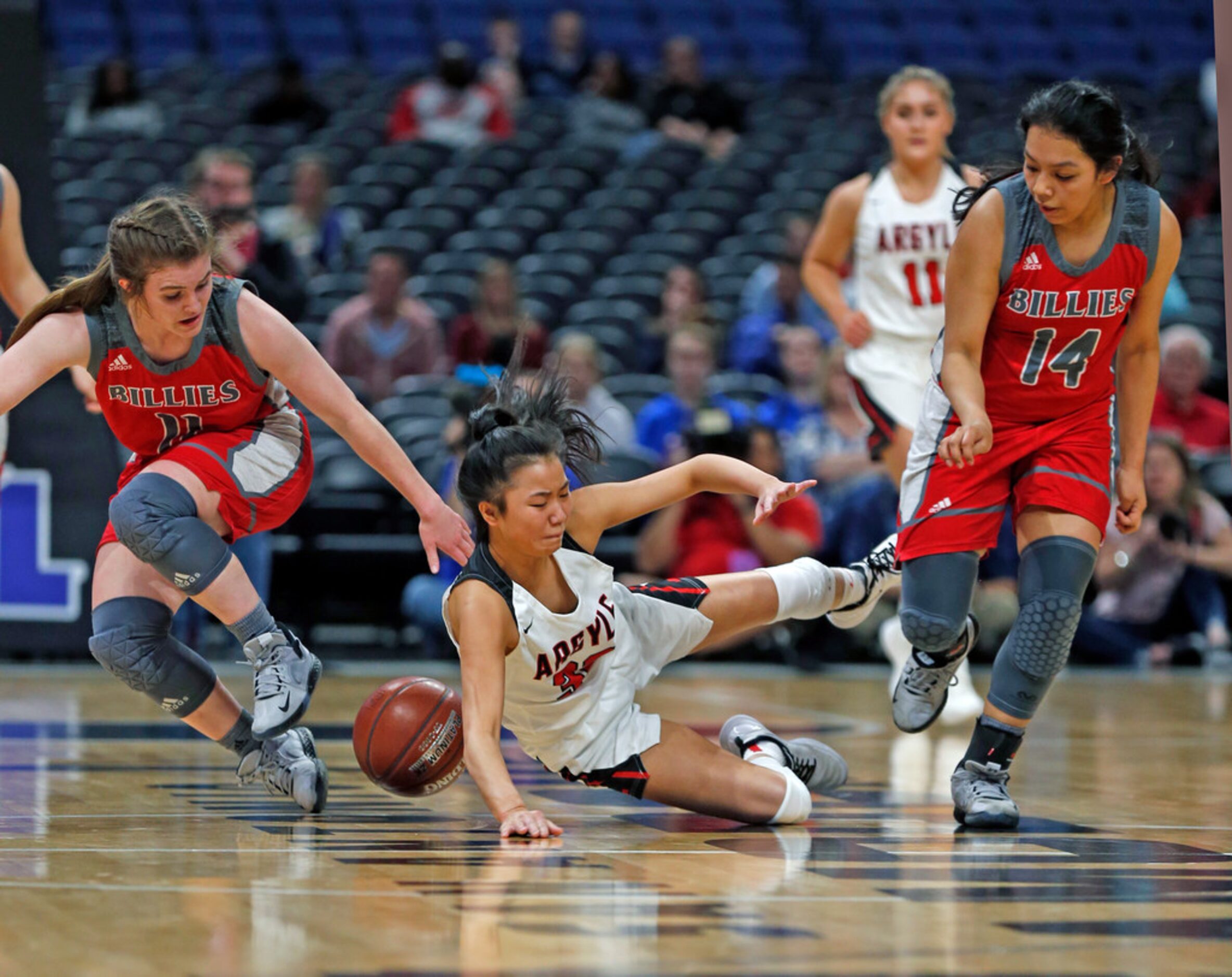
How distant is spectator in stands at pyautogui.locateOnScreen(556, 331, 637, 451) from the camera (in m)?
8.74

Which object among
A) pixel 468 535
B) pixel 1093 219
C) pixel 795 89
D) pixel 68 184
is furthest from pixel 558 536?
pixel 795 89

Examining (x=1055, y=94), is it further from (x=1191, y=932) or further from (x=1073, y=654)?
(x=1073, y=654)

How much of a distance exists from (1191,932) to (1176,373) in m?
6.87

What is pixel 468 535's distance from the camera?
4.10 metres

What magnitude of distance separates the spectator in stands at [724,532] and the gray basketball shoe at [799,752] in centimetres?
375

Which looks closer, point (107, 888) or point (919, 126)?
point (107, 888)

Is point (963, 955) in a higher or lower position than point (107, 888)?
higher

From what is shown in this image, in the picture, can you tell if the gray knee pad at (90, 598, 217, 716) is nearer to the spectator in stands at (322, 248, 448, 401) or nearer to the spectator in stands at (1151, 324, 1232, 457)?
the spectator in stands at (322, 248, 448, 401)

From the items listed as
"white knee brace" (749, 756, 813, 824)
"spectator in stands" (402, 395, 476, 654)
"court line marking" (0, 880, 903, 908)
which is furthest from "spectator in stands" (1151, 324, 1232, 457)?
"court line marking" (0, 880, 903, 908)

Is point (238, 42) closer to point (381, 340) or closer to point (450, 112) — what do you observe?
point (450, 112)

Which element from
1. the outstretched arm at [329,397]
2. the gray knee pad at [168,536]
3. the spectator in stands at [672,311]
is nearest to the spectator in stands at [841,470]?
the spectator in stands at [672,311]

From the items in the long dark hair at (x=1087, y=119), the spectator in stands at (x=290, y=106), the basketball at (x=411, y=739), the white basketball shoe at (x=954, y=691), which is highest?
the long dark hair at (x=1087, y=119)

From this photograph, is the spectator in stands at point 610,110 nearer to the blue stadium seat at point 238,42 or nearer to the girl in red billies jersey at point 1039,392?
the blue stadium seat at point 238,42

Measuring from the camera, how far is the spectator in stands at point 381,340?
9867mm
